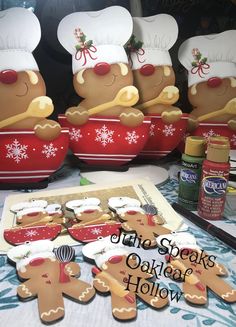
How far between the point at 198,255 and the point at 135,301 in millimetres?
123

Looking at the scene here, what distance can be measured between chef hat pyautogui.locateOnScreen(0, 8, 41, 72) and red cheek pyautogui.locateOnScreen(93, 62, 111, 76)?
129mm

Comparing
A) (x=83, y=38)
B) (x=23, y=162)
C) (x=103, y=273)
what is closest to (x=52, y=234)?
(x=103, y=273)

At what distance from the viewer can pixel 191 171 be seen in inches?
23.3

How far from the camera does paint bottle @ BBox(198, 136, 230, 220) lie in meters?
0.53

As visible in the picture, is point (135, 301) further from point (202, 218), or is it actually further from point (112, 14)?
point (112, 14)

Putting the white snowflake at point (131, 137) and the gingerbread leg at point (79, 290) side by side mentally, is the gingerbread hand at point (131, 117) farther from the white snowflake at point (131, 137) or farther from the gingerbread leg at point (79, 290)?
the gingerbread leg at point (79, 290)

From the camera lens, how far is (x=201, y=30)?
879 mm

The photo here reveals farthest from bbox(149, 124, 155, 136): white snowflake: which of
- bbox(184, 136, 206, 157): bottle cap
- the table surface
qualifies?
the table surface

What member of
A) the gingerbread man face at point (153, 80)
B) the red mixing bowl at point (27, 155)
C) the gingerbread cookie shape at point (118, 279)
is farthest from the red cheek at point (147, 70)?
the gingerbread cookie shape at point (118, 279)

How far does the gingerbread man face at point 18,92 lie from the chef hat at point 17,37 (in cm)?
1

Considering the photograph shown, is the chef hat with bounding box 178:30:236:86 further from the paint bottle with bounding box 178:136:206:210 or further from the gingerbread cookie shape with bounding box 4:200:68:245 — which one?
the gingerbread cookie shape with bounding box 4:200:68:245

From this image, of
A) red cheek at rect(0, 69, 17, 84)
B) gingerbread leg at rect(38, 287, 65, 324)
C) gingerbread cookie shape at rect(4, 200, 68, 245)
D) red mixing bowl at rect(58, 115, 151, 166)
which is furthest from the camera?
red mixing bowl at rect(58, 115, 151, 166)

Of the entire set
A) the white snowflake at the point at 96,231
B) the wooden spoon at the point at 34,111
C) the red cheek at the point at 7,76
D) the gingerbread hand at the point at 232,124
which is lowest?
the white snowflake at the point at 96,231

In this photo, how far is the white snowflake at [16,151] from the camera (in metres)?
0.65
